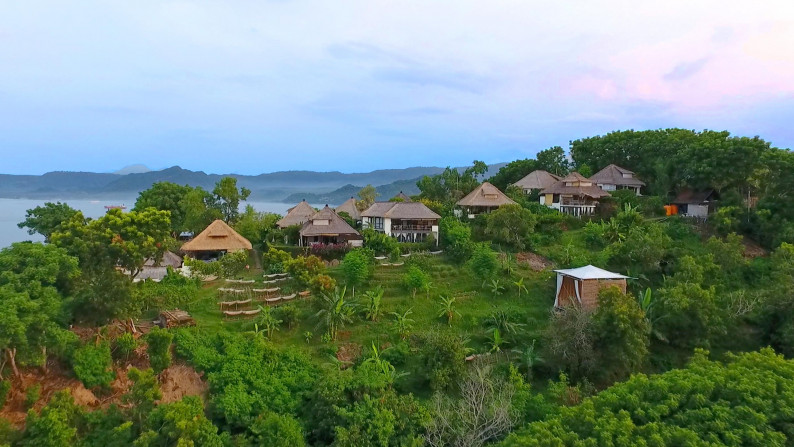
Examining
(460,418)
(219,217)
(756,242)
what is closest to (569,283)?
(460,418)

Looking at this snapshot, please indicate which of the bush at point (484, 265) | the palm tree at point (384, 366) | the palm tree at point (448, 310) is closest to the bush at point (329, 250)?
the bush at point (484, 265)

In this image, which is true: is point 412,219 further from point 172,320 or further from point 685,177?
point 685,177

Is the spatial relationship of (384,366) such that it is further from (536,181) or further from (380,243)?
(536,181)

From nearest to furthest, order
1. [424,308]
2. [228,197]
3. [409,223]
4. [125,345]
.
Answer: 1. [125,345]
2. [424,308]
3. [409,223]
4. [228,197]

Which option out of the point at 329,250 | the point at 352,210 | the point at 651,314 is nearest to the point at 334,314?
the point at 329,250

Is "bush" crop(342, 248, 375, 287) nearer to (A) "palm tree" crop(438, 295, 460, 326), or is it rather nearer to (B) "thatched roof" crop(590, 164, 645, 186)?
(A) "palm tree" crop(438, 295, 460, 326)

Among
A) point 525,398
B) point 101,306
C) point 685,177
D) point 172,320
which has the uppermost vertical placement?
point 685,177
